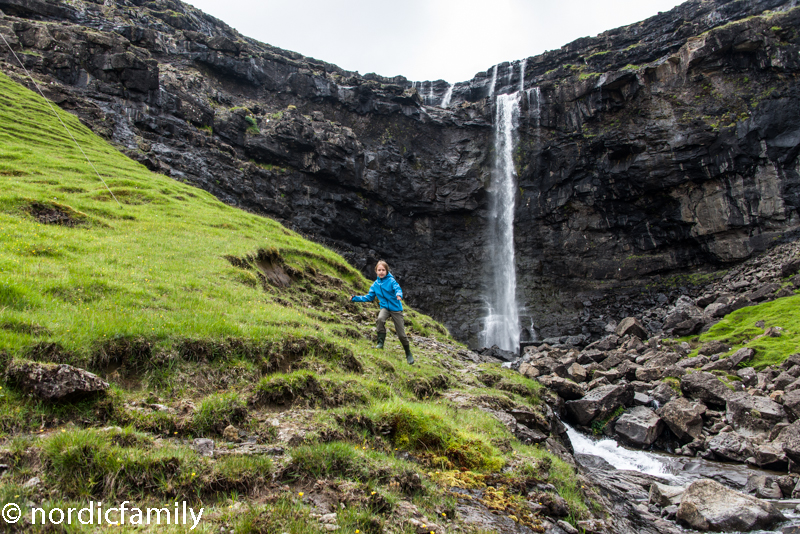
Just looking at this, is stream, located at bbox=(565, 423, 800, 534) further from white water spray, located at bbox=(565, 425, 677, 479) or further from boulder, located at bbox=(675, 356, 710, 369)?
boulder, located at bbox=(675, 356, 710, 369)

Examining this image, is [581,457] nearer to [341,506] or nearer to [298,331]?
[298,331]

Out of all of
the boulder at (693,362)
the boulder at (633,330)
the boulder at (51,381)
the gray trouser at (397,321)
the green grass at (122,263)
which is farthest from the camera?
the boulder at (633,330)

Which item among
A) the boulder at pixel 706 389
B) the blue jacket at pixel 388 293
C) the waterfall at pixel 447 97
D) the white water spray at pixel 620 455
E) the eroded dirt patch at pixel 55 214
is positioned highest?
the waterfall at pixel 447 97

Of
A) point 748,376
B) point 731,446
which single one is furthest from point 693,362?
point 731,446

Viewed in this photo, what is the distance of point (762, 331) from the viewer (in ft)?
77.6

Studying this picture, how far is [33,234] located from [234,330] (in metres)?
7.68

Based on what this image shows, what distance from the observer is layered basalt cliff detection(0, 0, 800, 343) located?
37.1 metres

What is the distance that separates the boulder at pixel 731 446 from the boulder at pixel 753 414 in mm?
666

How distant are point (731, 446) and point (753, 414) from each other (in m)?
1.95

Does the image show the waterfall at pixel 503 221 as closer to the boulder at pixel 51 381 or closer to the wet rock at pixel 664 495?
the wet rock at pixel 664 495

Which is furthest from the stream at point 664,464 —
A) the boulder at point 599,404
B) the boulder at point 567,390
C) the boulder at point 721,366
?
the boulder at point 721,366

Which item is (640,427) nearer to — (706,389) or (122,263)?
(706,389)

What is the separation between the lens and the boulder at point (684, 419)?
568 inches

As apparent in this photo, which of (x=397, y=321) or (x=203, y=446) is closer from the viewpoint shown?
(x=203, y=446)
